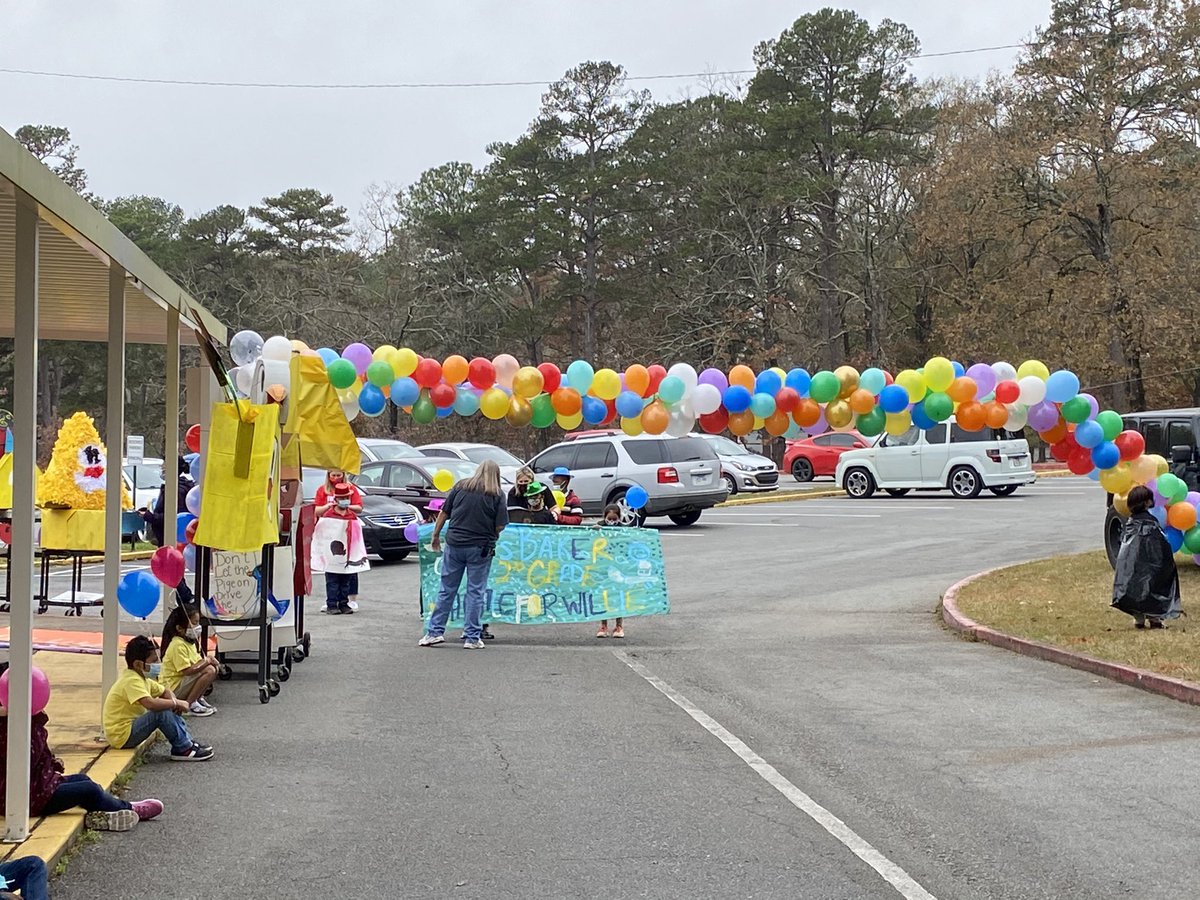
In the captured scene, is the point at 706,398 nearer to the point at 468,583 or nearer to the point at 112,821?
the point at 468,583

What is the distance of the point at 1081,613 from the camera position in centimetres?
1337

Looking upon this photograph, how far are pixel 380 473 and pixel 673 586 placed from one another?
6994 mm

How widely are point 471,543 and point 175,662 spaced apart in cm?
437

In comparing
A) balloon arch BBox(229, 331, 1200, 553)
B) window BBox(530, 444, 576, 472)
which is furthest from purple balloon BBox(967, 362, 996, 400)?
window BBox(530, 444, 576, 472)

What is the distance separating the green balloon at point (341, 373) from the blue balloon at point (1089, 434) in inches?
297

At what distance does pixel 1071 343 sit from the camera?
42500 mm

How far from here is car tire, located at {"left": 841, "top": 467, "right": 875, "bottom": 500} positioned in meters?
31.6

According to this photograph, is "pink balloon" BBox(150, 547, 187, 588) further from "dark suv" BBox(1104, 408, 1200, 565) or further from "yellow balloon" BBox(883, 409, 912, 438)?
"dark suv" BBox(1104, 408, 1200, 565)

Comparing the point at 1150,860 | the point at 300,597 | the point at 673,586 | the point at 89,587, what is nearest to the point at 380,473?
the point at 89,587

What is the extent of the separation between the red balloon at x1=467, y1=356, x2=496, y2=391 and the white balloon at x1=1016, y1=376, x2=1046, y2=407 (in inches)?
212

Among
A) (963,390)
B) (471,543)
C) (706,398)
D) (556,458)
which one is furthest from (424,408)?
(556,458)

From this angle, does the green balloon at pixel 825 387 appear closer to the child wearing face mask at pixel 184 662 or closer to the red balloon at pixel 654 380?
the red balloon at pixel 654 380

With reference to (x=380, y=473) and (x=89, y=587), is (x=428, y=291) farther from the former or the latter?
(x=89, y=587)

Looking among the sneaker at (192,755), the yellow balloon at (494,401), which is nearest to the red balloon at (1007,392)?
the yellow balloon at (494,401)
